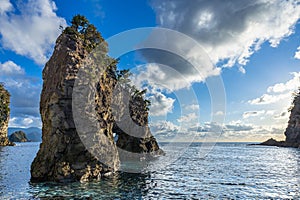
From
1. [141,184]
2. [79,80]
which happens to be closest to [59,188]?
[141,184]

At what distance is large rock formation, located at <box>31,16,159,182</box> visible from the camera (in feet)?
92.6

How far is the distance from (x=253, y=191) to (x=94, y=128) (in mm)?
22409

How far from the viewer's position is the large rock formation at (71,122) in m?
28.2

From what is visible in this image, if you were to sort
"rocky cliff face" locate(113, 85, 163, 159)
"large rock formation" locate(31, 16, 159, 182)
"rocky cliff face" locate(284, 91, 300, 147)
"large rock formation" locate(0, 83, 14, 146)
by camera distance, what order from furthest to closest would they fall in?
1. "rocky cliff face" locate(284, 91, 300, 147)
2. "large rock formation" locate(0, 83, 14, 146)
3. "rocky cliff face" locate(113, 85, 163, 159)
4. "large rock formation" locate(31, 16, 159, 182)

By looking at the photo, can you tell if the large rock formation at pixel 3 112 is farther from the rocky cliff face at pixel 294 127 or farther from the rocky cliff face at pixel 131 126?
the rocky cliff face at pixel 294 127

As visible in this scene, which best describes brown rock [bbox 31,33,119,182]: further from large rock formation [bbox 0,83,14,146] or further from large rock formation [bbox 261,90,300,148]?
large rock formation [bbox 261,90,300,148]

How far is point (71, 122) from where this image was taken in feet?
97.6

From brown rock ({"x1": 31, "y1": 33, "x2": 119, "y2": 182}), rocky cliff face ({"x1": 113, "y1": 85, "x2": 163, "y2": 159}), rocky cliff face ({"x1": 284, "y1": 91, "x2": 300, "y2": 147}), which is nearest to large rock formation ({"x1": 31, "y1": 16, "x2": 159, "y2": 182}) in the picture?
brown rock ({"x1": 31, "y1": 33, "x2": 119, "y2": 182})

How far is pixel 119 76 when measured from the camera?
6488 cm

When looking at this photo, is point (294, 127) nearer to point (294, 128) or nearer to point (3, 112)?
point (294, 128)

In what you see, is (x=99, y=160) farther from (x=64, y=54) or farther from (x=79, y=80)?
(x=64, y=54)

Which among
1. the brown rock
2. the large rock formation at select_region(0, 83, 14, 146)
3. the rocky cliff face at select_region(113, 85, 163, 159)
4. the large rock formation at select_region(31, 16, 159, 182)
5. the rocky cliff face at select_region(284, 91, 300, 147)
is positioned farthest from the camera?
the rocky cliff face at select_region(284, 91, 300, 147)

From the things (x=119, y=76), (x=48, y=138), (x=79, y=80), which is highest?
(x=119, y=76)

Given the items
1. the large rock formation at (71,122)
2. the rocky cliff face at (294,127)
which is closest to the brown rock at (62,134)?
the large rock formation at (71,122)
